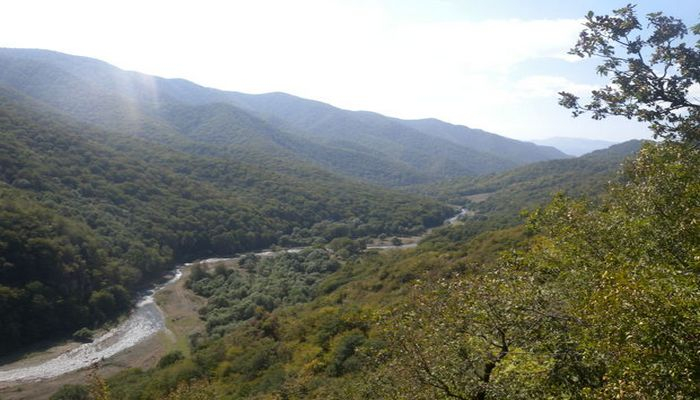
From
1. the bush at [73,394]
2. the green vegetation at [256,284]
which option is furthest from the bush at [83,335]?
the bush at [73,394]

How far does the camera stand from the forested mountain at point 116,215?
199 ft

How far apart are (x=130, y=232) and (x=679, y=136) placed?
90.7 meters

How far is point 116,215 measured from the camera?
304 feet

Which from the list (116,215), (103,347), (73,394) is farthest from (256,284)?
(73,394)

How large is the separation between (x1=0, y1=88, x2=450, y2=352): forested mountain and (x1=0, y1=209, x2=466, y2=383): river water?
12.3ft

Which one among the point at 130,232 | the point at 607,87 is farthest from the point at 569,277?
the point at 130,232

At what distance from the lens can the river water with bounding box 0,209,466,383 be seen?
4694cm

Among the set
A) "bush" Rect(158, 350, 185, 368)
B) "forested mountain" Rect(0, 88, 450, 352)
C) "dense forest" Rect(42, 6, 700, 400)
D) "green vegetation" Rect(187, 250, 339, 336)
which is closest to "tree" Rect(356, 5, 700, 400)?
"dense forest" Rect(42, 6, 700, 400)

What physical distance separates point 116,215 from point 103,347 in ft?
145

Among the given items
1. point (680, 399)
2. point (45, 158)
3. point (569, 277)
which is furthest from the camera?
point (45, 158)

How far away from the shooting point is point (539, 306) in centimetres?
1061

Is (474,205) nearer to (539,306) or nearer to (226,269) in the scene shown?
(226,269)

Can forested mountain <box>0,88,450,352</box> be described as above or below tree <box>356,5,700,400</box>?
below

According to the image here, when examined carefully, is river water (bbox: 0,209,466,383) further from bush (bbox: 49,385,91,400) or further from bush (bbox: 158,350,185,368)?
bush (bbox: 158,350,185,368)
